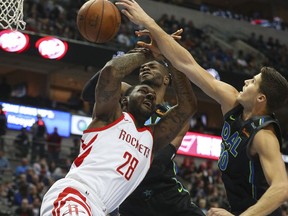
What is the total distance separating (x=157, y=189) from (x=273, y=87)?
5.01ft

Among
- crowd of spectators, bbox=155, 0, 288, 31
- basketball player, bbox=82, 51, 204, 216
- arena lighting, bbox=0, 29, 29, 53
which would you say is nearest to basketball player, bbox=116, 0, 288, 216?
basketball player, bbox=82, 51, 204, 216

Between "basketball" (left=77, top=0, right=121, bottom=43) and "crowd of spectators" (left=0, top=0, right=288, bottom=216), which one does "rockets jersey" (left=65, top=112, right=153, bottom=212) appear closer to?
"basketball" (left=77, top=0, right=121, bottom=43)

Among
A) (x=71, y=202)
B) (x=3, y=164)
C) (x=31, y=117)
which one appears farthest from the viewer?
(x=31, y=117)

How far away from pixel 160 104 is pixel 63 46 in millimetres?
12454

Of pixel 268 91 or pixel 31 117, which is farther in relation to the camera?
pixel 31 117

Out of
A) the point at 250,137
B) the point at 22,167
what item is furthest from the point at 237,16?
the point at 250,137

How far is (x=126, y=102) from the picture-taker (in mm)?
4406

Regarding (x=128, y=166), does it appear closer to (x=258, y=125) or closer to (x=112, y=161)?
(x=112, y=161)

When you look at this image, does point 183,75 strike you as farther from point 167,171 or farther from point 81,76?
point 81,76

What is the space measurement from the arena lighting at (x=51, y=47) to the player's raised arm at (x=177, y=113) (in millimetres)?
12463

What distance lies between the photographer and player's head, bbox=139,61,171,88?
16.6 ft

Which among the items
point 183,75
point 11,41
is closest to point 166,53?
point 183,75

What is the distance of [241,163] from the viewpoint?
3.86 meters

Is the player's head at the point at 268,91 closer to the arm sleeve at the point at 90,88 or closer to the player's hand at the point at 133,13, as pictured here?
the player's hand at the point at 133,13
